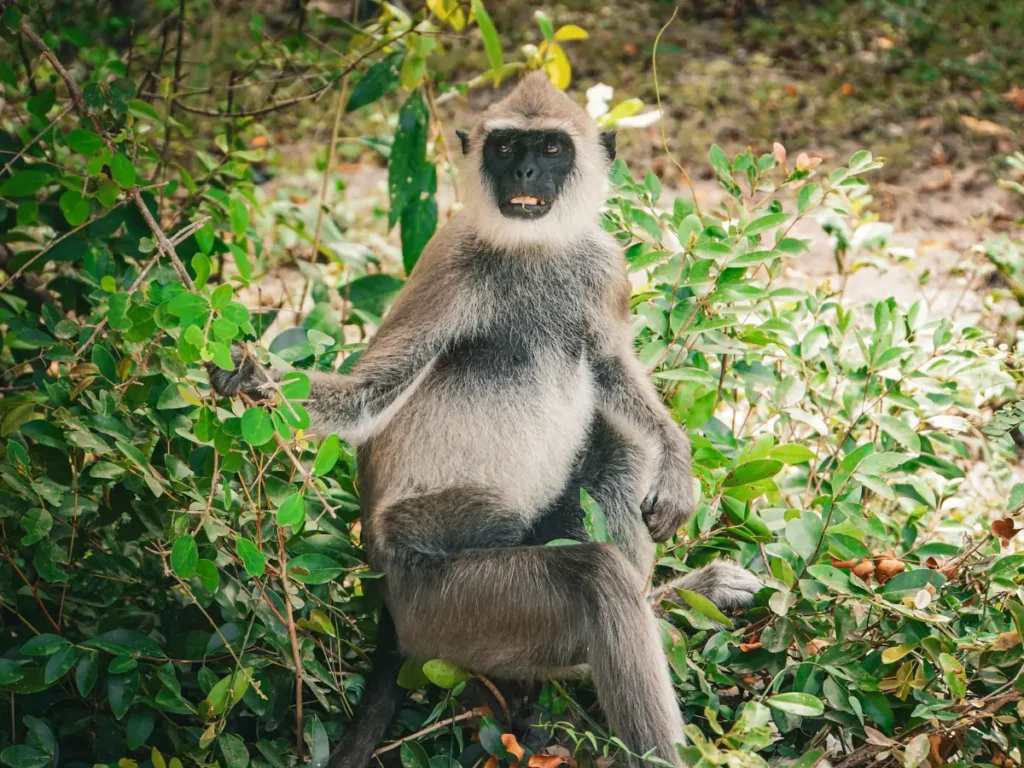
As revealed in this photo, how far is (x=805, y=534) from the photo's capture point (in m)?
3.31

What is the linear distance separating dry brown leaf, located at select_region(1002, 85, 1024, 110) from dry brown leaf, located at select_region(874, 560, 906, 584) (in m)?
6.16

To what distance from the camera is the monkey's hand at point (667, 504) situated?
3406 mm

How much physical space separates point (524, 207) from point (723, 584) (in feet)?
4.86

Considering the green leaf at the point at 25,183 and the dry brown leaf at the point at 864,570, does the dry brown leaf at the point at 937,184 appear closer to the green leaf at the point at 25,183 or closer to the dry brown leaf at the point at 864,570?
the dry brown leaf at the point at 864,570

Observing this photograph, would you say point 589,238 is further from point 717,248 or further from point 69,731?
point 69,731

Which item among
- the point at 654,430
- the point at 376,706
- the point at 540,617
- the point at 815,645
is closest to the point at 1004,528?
the point at 815,645

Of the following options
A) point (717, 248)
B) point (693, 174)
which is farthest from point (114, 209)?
point (693, 174)

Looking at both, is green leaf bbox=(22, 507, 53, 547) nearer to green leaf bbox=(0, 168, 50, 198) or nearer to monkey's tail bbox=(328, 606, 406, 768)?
monkey's tail bbox=(328, 606, 406, 768)

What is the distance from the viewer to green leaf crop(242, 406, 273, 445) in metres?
2.56

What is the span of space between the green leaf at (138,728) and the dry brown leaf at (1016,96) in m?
7.85

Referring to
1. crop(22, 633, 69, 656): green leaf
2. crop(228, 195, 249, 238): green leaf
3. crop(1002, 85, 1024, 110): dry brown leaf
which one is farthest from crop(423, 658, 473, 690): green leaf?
crop(1002, 85, 1024, 110): dry brown leaf

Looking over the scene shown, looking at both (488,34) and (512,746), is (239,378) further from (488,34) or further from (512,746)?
(488,34)

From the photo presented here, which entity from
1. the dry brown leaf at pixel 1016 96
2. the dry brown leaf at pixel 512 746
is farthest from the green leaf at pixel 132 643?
the dry brown leaf at pixel 1016 96

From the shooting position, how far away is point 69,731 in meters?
3.17
